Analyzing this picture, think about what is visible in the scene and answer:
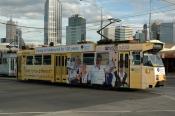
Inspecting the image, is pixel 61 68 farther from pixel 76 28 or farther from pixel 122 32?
pixel 122 32

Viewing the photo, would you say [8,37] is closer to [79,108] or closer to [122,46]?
[122,46]

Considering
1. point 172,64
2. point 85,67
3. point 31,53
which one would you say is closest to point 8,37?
point 172,64

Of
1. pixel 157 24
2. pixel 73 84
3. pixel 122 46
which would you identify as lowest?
pixel 73 84

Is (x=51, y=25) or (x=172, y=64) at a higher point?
(x=51, y=25)

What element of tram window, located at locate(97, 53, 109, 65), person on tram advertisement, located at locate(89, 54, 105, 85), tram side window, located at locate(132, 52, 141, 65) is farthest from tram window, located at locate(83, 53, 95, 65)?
tram side window, located at locate(132, 52, 141, 65)

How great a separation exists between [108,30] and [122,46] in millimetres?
49733

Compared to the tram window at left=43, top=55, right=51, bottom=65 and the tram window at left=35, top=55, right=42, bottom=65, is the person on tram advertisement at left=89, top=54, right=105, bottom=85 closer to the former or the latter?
the tram window at left=43, top=55, right=51, bottom=65

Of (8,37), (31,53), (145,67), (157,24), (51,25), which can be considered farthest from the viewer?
(8,37)

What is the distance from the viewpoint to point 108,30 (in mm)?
76688

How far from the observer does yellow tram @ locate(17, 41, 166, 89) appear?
85.7 feet

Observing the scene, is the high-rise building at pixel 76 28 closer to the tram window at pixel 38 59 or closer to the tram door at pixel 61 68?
the tram window at pixel 38 59

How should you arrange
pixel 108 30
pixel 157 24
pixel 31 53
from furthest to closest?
pixel 157 24 < pixel 108 30 < pixel 31 53

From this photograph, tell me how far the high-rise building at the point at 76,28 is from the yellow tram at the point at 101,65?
108 feet

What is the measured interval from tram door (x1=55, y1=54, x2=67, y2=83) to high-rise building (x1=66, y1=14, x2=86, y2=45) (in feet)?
113
